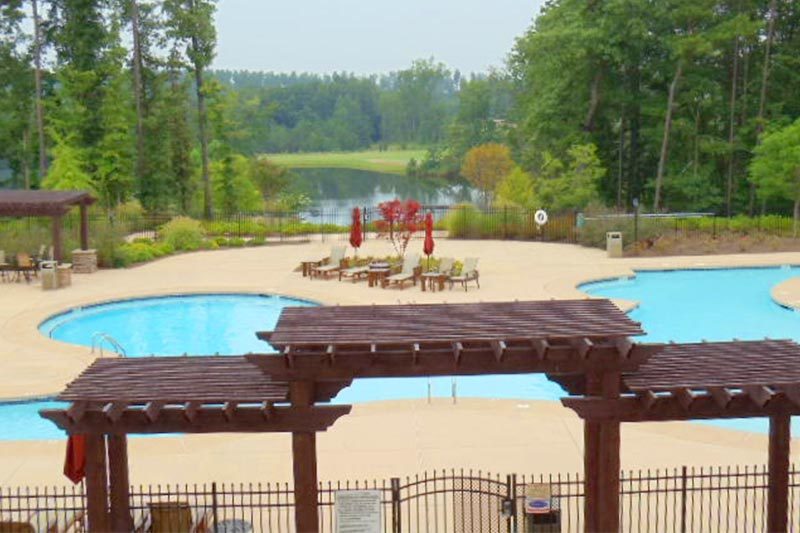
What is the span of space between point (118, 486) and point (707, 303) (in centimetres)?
1861

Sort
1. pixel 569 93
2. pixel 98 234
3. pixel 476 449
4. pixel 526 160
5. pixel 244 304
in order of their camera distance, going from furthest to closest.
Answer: pixel 526 160, pixel 569 93, pixel 98 234, pixel 244 304, pixel 476 449

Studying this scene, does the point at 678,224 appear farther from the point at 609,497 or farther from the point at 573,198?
the point at 609,497

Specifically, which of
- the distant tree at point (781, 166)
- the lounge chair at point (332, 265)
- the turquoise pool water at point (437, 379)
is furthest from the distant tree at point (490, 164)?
the lounge chair at point (332, 265)

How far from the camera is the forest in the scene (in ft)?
128

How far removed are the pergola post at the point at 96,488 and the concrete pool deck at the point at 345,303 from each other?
3.02 meters

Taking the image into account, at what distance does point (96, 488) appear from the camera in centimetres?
847

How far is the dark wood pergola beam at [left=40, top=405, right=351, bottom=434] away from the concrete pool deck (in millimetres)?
3392

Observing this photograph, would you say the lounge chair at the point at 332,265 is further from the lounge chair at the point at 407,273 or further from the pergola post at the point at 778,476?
the pergola post at the point at 778,476

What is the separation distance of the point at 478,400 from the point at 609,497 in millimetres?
6329

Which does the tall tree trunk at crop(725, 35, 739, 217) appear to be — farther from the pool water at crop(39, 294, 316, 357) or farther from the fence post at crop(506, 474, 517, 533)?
the fence post at crop(506, 474, 517, 533)

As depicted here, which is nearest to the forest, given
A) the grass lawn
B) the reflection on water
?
the reflection on water

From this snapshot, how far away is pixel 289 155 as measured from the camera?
122 metres

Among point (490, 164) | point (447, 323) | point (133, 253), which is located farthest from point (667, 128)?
point (447, 323)

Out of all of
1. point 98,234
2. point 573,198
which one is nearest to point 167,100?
point 98,234
